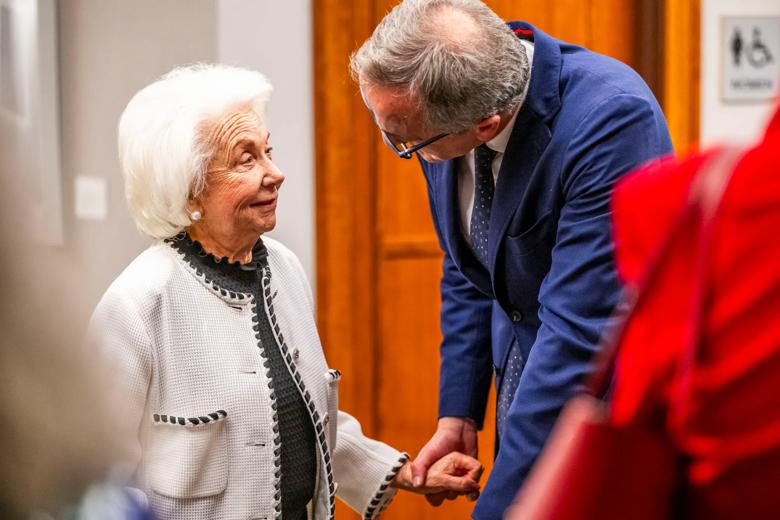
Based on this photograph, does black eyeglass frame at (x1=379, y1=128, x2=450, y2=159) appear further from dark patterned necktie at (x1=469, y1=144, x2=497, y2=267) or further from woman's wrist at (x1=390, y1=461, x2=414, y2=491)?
woman's wrist at (x1=390, y1=461, x2=414, y2=491)

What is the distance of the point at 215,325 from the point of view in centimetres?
168

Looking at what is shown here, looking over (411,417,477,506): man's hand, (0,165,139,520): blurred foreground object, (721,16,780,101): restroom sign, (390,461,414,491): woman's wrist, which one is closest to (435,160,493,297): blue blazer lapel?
(411,417,477,506): man's hand

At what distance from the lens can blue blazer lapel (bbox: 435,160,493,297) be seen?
1.96 metres

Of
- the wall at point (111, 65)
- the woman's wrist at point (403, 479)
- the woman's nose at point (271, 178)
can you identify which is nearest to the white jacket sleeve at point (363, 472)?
the woman's wrist at point (403, 479)

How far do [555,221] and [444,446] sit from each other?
1.88 feet

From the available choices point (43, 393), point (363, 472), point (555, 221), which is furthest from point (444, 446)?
point (43, 393)

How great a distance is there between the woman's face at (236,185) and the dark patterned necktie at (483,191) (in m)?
0.40

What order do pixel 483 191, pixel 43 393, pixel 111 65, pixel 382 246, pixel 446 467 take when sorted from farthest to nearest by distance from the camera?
pixel 382 246 → pixel 111 65 → pixel 446 467 → pixel 483 191 → pixel 43 393

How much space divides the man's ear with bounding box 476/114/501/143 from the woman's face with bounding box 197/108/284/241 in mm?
390

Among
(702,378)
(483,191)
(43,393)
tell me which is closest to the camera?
(43,393)

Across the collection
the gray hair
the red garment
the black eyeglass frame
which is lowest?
the red garment

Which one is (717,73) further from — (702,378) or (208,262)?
(702,378)

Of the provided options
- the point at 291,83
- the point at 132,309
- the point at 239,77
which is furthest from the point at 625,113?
the point at 291,83

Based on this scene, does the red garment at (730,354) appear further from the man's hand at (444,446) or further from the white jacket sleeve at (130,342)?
the man's hand at (444,446)
